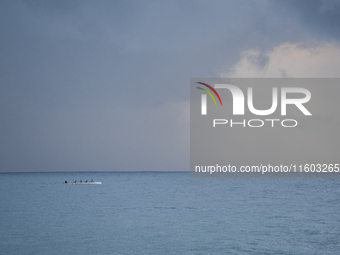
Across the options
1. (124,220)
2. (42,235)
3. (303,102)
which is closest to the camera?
(42,235)

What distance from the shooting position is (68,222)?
105 ft

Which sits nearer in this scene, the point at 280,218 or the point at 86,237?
the point at 86,237

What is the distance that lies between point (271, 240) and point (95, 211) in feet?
75.2

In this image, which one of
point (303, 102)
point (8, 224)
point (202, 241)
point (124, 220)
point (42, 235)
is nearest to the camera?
point (202, 241)

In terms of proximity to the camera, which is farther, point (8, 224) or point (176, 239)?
point (8, 224)

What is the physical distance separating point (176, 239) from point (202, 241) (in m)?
2.00

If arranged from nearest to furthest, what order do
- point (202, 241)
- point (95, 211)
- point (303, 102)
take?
point (202, 241)
point (303, 102)
point (95, 211)

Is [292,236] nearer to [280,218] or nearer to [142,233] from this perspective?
[280,218]

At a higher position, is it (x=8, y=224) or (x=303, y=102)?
(x=303, y=102)

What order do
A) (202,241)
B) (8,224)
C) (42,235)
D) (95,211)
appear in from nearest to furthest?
(202,241)
(42,235)
(8,224)
(95,211)

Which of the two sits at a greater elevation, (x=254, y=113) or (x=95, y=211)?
(x=254, y=113)

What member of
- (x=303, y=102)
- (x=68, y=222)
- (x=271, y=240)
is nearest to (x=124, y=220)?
(x=68, y=222)

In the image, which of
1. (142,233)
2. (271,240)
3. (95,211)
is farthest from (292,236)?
(95,211)

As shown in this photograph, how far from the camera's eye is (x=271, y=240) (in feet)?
79.0
